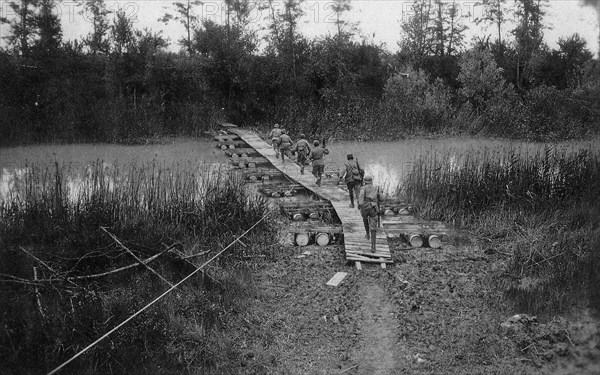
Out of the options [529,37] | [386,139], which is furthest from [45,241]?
[529,37]

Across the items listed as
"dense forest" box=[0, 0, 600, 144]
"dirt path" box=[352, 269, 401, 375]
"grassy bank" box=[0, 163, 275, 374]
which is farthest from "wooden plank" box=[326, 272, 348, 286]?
"dense forest" box=[0, 0, 600, 144]

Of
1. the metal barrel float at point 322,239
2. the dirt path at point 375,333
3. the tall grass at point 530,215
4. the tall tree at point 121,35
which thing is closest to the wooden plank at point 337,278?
the dirt path at point 375,333

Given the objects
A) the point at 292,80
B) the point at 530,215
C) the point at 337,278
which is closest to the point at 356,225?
the point at 337,278

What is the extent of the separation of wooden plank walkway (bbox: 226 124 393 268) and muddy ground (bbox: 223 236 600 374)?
242 millimetres

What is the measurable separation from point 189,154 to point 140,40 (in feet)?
27.6

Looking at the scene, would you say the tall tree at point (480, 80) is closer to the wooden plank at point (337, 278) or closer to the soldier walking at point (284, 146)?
the soldier walking at point (284, 146)

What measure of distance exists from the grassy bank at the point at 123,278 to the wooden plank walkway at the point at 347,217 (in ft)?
5.25

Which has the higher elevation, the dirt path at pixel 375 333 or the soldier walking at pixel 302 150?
the soldier walking at pixel 302 150

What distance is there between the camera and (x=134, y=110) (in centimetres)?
2139

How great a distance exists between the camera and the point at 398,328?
6574 mm

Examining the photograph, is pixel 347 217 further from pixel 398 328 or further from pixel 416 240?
pixel 398 328

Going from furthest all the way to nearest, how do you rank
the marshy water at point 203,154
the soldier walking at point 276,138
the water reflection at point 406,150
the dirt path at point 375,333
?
the soldier walking at point 276,138 < the water reflection at point 406,150 < the marshy water at point 203,154 < the dirt path at point 375,333

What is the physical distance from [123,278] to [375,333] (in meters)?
3.70

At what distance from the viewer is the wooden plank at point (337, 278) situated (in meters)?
7.87
